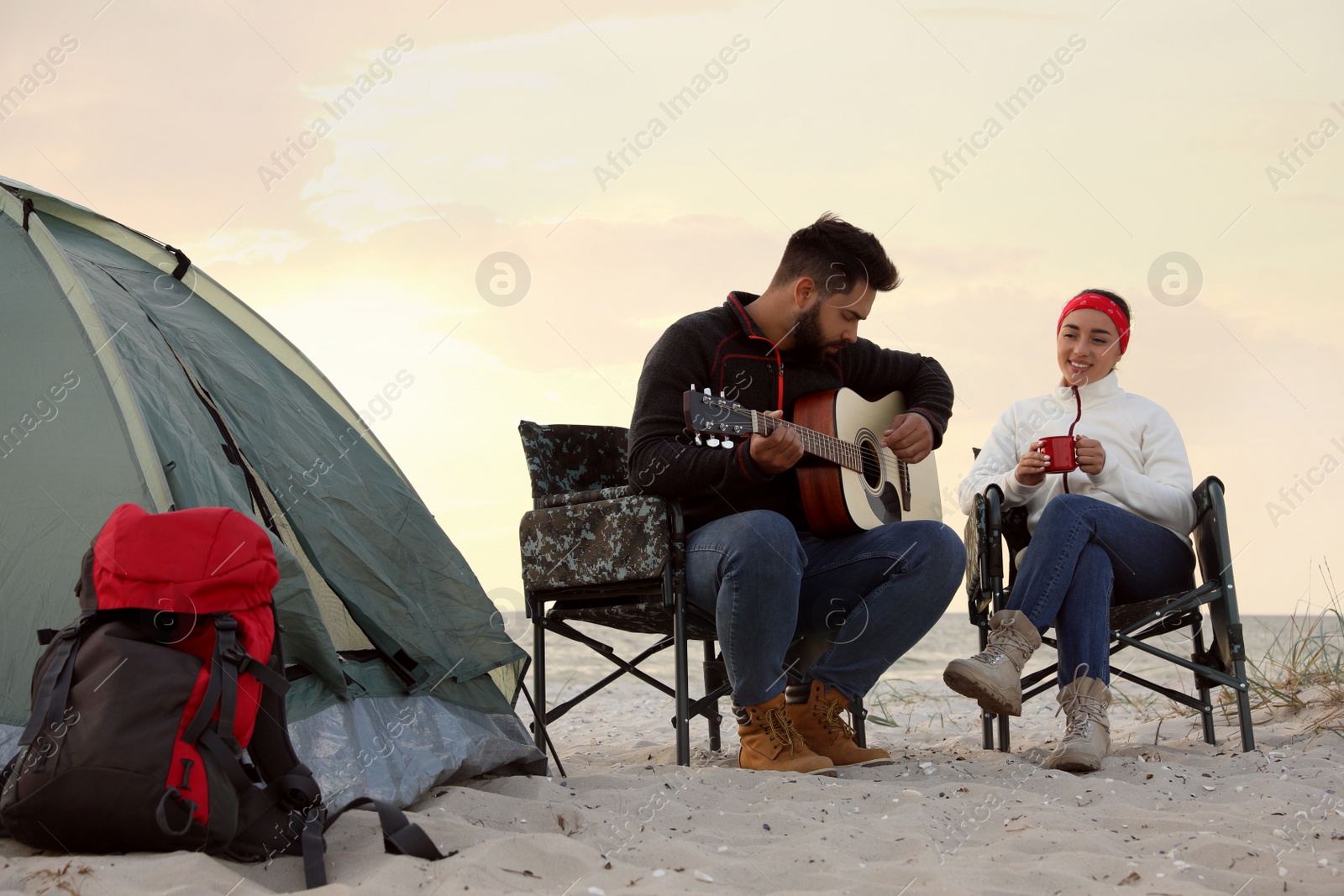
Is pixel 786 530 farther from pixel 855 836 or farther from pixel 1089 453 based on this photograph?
pixel 1089 453

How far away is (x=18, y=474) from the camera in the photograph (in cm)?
239

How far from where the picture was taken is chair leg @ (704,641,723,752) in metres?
3.82

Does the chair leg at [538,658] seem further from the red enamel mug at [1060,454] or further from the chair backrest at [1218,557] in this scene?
the chair backrest at [1218,557]

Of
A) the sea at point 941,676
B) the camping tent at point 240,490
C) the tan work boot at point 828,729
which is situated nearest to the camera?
the camping tent at point 240,490

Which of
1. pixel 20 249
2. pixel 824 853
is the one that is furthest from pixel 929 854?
pixel 20 249

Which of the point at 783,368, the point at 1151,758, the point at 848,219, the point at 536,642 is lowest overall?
the point at 1151,758

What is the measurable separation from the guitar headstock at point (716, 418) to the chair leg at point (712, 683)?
1059 millimetres

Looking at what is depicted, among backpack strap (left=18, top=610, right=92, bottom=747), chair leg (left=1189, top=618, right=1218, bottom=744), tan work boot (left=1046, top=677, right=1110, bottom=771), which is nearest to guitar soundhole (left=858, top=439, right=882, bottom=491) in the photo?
tan work boot (left=1046, top=677, right=1110, bottom=771)

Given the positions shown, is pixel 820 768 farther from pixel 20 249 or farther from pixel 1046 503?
pixel 20 249

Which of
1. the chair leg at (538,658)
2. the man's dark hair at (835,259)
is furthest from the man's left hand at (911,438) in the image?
the chair leg at (538,658)

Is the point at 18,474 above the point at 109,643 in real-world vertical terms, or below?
above

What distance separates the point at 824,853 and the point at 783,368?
1.59 meters

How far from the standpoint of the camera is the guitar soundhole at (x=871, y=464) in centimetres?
336

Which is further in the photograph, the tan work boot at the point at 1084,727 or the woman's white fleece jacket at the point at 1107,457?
the woman's white fleece jacket at the point at 1107,457
